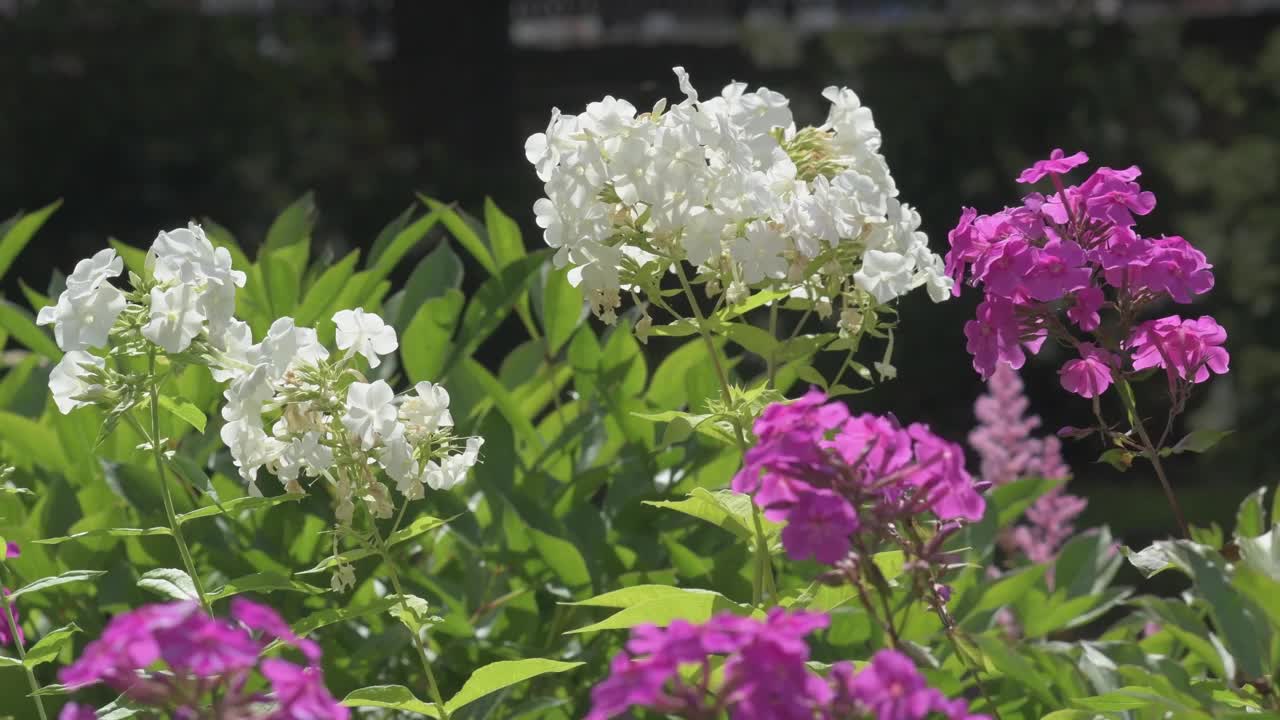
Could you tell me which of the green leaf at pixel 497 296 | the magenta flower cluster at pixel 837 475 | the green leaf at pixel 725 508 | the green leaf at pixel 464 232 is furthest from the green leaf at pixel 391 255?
the magenta flower cluster at pixel 837 475

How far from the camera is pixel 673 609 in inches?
79.0

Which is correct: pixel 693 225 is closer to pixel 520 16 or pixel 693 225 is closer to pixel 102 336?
pixel 102 336

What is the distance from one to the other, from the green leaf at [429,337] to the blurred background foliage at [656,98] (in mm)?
5454

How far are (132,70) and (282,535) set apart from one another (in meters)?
8.07

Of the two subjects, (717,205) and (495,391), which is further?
(495,391)

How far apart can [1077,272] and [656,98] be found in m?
6.59

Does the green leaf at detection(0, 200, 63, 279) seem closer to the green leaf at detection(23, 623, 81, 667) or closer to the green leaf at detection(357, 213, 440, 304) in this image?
the green leaf at detection(357, 213, 440, 304)

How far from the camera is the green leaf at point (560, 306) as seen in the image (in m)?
3.09

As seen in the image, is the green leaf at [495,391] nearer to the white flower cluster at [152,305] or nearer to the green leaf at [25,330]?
the green leaf at [25,330]

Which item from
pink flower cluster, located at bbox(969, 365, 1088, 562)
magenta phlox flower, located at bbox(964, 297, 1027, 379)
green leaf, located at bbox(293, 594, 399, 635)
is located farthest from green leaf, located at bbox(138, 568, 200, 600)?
pink flower cluster, located at bbox(969, 365, 1088, 562)

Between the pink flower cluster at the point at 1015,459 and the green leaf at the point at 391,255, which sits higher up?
the green leaf at the point at 391,255

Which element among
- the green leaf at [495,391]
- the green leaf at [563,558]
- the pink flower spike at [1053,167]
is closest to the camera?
the pink flower spike at [1053,167]

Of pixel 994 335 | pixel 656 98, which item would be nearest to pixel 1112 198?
pixel 994 335

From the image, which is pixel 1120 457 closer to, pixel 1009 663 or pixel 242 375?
pixel 1009 663
